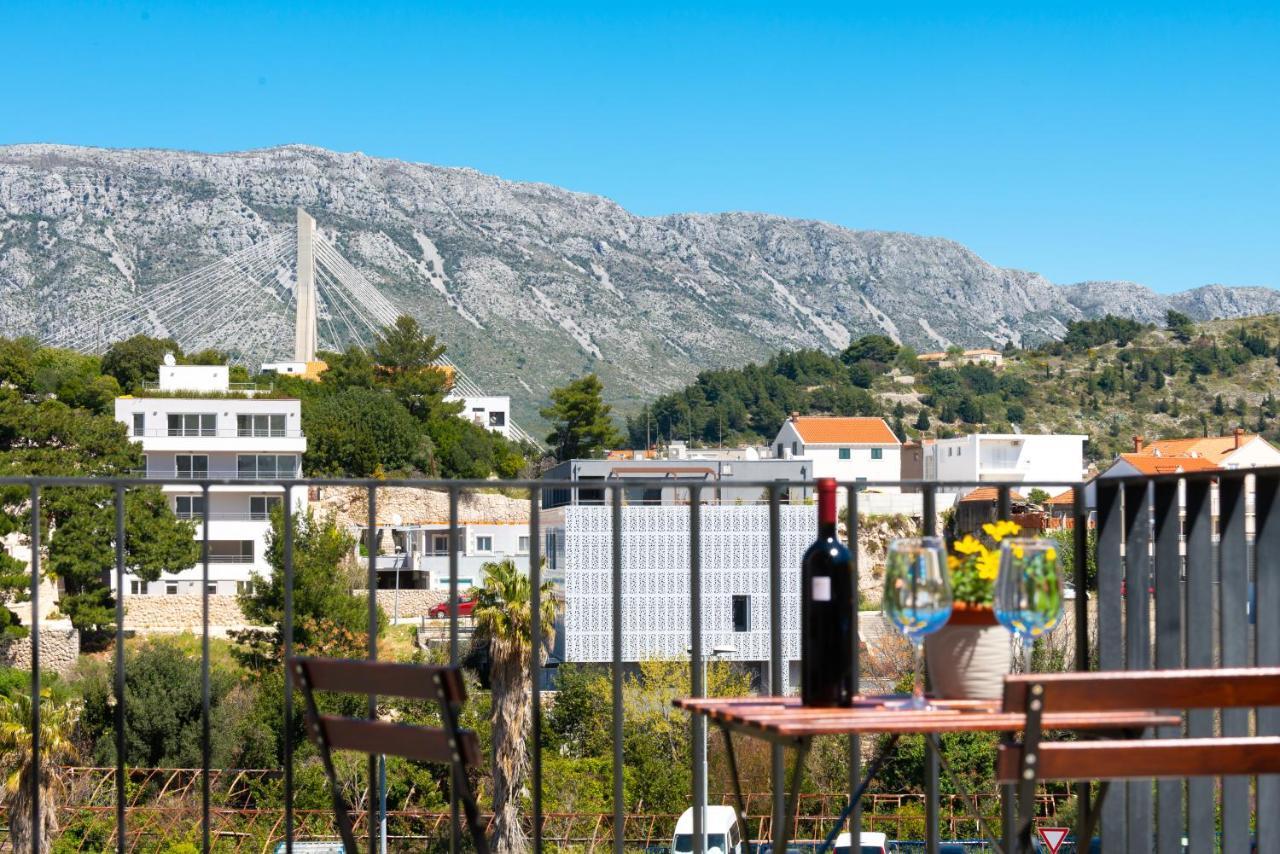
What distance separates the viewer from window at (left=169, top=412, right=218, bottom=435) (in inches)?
1330

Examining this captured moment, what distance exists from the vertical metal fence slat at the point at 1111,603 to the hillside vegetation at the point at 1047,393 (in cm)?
5477

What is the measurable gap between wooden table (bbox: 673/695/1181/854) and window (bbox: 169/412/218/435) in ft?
111

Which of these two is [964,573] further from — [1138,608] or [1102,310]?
[1102,310]

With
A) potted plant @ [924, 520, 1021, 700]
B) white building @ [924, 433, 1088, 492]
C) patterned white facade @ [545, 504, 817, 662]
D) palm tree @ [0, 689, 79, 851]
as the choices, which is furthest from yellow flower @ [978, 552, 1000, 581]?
white building @ [924, 433, 1088, 492]

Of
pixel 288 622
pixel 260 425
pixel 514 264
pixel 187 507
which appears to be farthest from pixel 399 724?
pixel 514 264

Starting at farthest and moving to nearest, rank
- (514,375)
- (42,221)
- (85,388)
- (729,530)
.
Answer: (42,221) → (514,375) → (85,388) → (729,530)

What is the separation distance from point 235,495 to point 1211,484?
3287 centimetres

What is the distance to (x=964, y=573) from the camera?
1.87 metres

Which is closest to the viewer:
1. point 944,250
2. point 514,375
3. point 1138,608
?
point 1138,608

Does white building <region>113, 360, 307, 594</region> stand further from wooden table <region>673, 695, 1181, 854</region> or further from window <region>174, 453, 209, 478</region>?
wooden table <region>673, 695, 1181, 854</region>

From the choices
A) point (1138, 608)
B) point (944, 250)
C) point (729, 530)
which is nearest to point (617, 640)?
point (1138, 608)

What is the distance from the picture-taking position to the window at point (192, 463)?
1341 inches

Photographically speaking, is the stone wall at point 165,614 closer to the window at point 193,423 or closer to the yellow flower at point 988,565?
the window at point 193,423

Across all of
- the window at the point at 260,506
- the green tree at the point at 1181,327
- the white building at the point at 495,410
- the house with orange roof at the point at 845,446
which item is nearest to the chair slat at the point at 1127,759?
the window at the point at 260,506
